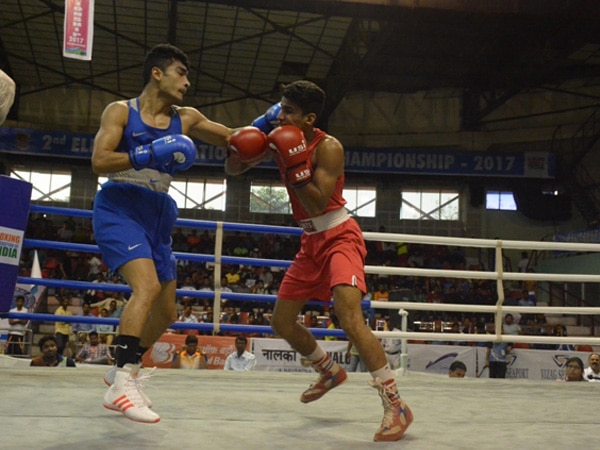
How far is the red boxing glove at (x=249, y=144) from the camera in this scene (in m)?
2.84

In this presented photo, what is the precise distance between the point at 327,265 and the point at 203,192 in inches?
580

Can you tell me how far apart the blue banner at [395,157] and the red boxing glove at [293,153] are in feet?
42.1

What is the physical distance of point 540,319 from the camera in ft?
42.7

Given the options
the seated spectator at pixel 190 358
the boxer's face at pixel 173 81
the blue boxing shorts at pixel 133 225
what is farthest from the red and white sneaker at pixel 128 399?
the seated spectator at pixel 190 358

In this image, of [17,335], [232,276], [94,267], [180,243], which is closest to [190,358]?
[17,335]

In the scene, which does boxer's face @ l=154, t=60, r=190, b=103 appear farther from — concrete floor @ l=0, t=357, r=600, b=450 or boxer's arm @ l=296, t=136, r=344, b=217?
concrete floor @ l=0, t=357, r=600, b=450

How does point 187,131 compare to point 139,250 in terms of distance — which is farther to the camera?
point 187,131

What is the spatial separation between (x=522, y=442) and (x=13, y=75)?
16.5 metres

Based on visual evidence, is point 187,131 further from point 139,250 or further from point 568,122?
point 568,122

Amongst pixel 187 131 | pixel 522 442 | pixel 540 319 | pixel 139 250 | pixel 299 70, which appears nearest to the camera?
pixel 522 442

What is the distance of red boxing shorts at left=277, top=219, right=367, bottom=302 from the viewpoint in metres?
2.75

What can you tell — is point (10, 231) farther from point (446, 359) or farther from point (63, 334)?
point (446, 359)

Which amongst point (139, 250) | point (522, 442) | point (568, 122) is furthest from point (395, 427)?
point (568, 122)

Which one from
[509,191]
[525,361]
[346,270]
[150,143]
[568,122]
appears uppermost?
[568,122]
